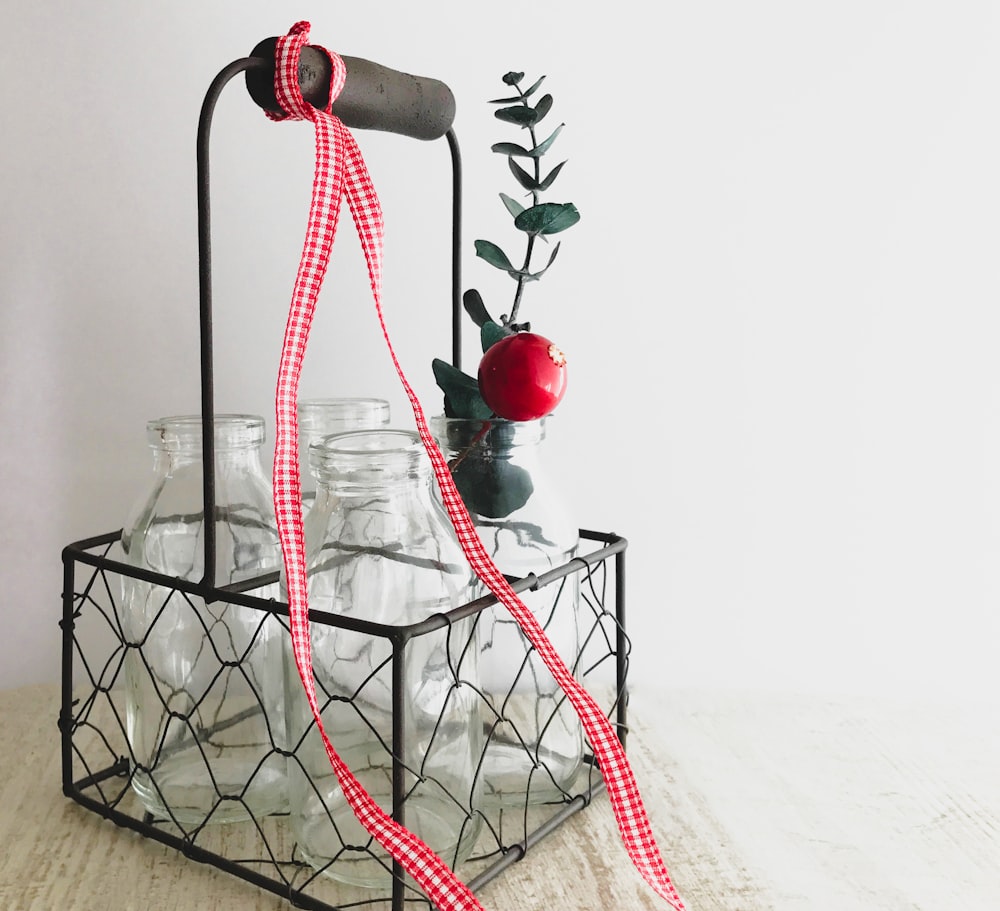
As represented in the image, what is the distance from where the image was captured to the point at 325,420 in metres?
0.70

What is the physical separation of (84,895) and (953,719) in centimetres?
64

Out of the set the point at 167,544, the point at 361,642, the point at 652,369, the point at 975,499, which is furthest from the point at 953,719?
the point at 167,544

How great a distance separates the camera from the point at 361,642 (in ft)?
1.86

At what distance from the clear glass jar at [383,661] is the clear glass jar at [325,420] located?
13cm

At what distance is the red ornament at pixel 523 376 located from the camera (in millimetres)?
546

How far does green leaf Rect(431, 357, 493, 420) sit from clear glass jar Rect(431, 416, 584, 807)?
0.01 meters

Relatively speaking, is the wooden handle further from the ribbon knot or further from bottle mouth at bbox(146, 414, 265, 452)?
bottle mouth at bbox(146, 414, 265, 452)

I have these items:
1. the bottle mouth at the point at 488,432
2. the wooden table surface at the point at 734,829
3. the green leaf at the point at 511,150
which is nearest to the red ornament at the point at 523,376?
the bottle mouth at the point at 488,432

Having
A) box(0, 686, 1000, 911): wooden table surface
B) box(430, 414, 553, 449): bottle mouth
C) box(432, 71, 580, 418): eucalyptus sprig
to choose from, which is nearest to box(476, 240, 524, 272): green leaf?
box(432, 71, 580, 418): eucalyptus sprig

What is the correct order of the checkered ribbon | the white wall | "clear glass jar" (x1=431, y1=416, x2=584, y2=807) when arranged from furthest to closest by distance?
the white wall, "clear glass jar" (x1=431, y1=416, x2=584, y2=807), the checkered ribbon

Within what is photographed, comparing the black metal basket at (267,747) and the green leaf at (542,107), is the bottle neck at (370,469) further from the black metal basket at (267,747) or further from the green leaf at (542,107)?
the green leaf at (542,107)

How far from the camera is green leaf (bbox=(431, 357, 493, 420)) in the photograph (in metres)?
0.63

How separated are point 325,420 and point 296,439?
0.17 m

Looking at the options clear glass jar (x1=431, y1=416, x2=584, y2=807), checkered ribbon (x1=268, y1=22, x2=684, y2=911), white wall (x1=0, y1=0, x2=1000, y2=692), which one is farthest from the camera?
white wall (x1=0, y1=0, x2=1000, y2=692)
